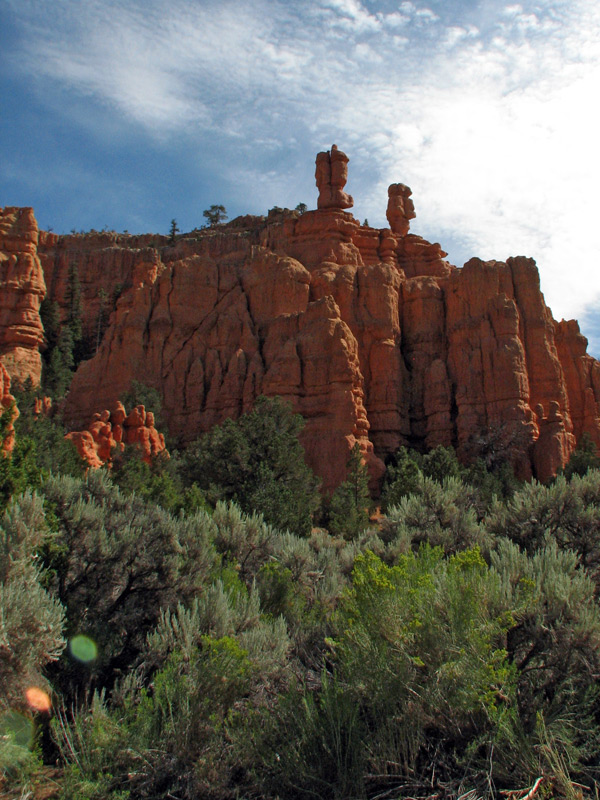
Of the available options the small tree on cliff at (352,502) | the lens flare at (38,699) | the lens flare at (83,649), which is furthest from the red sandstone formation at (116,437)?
the lens flare at (38,699)

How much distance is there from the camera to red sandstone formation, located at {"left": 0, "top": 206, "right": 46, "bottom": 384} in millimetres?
48469

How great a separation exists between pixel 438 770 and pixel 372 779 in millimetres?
676

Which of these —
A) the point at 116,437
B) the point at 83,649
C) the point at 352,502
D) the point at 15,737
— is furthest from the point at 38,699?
the point at 116,437

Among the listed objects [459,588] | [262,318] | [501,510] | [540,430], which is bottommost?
[459,588]

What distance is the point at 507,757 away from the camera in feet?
20.2

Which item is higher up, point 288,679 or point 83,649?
point 83,649

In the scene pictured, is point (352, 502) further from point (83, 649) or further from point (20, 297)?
point (20, 297)

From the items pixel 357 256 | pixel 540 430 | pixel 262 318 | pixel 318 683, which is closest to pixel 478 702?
pixel 318 683

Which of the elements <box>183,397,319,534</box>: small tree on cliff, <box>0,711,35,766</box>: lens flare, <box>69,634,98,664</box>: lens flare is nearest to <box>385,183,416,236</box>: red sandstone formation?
<box>183,397,319,534</box>: small tree on cliff

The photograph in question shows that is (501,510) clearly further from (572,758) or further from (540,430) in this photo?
(540,430)

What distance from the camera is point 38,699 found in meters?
8.28

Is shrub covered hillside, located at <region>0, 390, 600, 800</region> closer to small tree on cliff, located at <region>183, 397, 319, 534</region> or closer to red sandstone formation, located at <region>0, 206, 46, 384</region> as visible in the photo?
small tree on cliff, located at <region>183, 397, 319, 534</region>

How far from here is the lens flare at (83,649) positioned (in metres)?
9.51

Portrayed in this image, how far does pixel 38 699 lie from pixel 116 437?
24.0 metres
